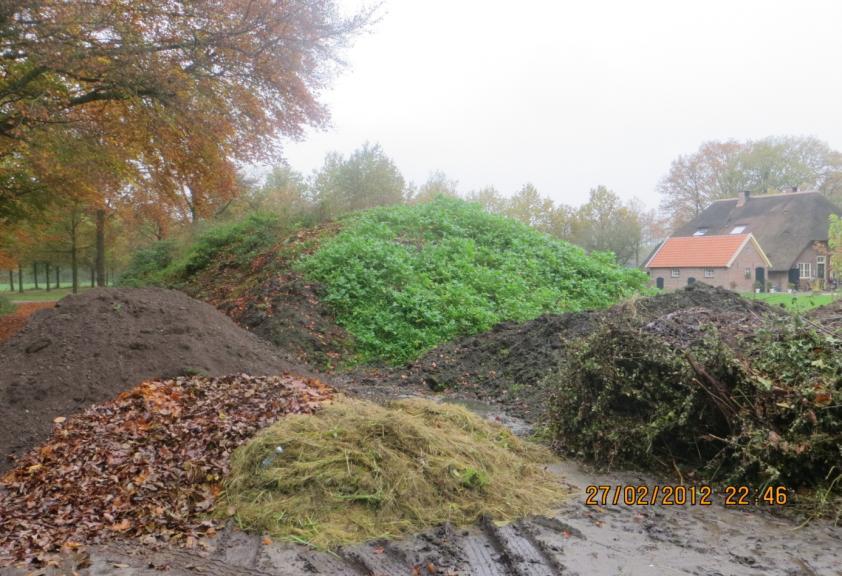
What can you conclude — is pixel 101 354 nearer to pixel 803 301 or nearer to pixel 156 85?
pixel 156 85

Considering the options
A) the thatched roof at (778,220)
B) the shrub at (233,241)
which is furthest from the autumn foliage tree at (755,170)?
the shrub at (233,241)

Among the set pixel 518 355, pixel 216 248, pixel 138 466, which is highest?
pixel 216 248

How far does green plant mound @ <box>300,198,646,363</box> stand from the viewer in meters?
10.9

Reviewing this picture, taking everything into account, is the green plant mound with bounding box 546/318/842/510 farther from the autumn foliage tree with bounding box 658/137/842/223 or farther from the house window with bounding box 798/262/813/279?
the autumn foliage tree with bounding box 658/137/842/223

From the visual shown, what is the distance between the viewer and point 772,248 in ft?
102

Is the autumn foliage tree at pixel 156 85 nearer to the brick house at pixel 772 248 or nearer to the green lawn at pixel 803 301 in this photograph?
the green lawn at pixel 803 301

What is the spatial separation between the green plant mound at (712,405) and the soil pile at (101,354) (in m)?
3.62

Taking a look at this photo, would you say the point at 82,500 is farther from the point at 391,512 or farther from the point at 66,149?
the point at 66,149

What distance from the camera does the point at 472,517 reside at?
3.79 m

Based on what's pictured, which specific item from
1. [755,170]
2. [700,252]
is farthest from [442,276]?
[755,170]

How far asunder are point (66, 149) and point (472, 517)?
9.70m

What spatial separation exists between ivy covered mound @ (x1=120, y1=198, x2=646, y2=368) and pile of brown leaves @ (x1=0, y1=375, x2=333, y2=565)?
4.76 meters

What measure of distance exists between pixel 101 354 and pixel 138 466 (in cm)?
240

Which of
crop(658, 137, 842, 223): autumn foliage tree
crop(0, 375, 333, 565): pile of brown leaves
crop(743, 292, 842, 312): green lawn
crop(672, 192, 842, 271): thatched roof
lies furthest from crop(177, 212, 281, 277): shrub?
crop(658, 137, 842, 223): autumn foliage tree
